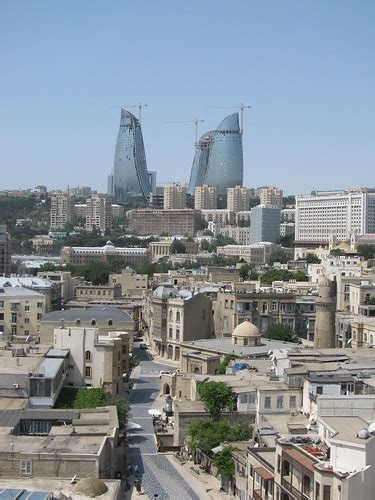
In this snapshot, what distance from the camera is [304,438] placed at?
1852 cm

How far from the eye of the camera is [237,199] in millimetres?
159875

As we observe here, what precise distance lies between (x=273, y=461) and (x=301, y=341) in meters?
24.0

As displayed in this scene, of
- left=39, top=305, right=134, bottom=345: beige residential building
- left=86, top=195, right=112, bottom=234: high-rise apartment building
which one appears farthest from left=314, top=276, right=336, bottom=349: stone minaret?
left=86, top=195, right=112, bottom=234: high-rise apartment building

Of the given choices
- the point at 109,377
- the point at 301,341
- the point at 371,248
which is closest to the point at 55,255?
the point at 371,248

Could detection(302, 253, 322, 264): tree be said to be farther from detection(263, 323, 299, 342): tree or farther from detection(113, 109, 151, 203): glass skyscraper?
detection(113, 109, 151, 203): glass skyscraper

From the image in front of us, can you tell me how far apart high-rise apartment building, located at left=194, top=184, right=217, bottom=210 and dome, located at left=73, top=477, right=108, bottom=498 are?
144 m

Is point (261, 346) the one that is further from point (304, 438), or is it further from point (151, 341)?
point (304, 438)

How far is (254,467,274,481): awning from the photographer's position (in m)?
18.0

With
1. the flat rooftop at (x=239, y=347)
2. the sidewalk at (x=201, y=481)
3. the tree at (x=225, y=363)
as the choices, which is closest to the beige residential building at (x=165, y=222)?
the flat rooftop at (x=239, y=347)

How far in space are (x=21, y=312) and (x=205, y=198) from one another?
119961 mm

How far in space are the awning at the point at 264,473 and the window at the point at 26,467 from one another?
475 centimetres

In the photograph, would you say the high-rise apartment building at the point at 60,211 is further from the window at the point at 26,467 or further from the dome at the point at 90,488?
the dome at the point at 90,488

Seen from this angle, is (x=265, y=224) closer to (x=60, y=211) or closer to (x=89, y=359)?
(x=60, y=211)

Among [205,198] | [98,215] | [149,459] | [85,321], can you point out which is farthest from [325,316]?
[205,198]
